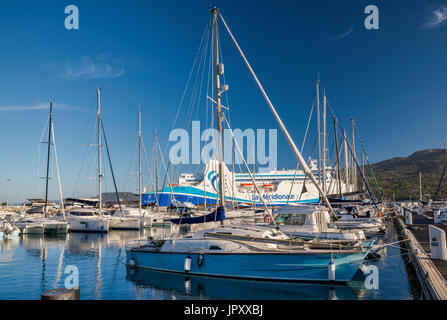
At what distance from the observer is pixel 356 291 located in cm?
1282

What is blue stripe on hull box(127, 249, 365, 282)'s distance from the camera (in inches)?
510

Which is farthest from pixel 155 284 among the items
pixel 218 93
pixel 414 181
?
pixel 414 181

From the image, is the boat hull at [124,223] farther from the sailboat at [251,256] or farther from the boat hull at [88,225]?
the sailboat at [251,256]

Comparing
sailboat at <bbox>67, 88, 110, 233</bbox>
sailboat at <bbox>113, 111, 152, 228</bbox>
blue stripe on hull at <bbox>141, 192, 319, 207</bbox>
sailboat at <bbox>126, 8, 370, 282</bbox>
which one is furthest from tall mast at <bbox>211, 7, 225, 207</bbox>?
blue stripe on hull at <bbox>141, 192, 319, 207</bbox>

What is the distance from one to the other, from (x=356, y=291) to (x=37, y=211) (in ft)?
189

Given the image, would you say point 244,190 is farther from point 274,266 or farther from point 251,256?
point 274,266

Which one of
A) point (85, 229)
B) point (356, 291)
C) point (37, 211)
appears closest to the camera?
point (356, 291)

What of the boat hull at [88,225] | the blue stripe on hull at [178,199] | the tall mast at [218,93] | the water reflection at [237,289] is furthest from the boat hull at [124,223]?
the tall mast at [218,93]

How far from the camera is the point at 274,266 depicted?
13508 millimetres

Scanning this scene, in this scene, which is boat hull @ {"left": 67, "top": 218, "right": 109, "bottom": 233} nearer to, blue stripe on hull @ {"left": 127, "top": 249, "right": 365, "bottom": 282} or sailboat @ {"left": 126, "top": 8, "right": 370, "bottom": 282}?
sailboat @ {"left": 126, "top": 8, "right": 370, "bottom": 282}

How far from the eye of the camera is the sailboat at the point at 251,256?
42.6 feet

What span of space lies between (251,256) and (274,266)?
0.99 metres
